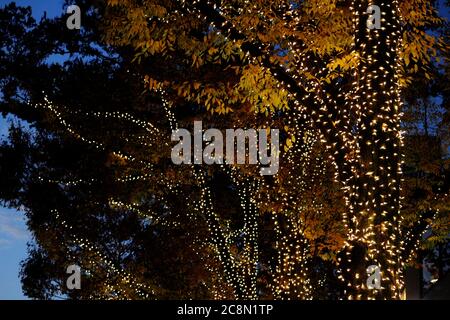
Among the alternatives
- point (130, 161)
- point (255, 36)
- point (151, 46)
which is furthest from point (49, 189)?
point (255, 36)

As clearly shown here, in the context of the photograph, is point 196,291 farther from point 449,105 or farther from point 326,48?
point 326,48

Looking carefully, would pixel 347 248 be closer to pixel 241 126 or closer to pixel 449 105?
pixel 241 126

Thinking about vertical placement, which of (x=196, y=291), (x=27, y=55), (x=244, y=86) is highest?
(x=27, y=55)

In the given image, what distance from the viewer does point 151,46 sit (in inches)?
400

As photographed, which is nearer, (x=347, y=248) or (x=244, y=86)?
(x=347, y=248)

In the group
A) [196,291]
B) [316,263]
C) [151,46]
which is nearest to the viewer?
[151,46]

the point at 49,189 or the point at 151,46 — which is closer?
the point at 151,46

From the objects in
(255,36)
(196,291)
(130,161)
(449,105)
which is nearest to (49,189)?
(130,161)

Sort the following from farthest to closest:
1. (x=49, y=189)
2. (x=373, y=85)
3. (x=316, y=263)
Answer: (x=316, y=263) → (x=49, y=189) → (x=373, y=85)

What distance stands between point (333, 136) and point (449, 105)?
940 cm

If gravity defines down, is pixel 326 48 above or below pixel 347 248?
above
